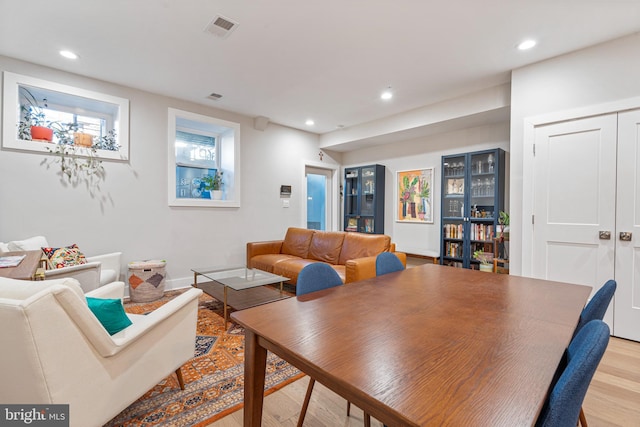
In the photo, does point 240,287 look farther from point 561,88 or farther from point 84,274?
point 561,88

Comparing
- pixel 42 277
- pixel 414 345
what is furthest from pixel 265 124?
pixel 414 345

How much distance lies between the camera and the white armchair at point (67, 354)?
0.98 m

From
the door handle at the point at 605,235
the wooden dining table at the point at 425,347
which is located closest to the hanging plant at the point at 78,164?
the wooden dining table at the point at 425,347

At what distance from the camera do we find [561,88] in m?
2.77

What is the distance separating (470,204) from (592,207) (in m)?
1.37

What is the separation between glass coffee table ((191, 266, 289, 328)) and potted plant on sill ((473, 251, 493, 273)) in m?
2.56

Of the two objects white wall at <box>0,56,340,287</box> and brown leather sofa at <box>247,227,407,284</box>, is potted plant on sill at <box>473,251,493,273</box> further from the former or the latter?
white wall at <box>0,56,340,287</box>

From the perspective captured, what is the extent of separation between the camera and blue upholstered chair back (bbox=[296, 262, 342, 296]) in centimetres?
164

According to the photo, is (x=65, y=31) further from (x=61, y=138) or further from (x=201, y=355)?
(x=201, y=355)

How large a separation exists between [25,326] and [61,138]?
329 centimetres

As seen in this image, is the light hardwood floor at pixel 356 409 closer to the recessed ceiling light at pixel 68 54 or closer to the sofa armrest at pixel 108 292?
the sofa armrest at pixel 108 292

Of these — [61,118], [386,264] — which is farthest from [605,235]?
[61,118]

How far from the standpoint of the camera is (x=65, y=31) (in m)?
2.46

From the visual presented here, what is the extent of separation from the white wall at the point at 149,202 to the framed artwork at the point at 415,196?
6.14ft
